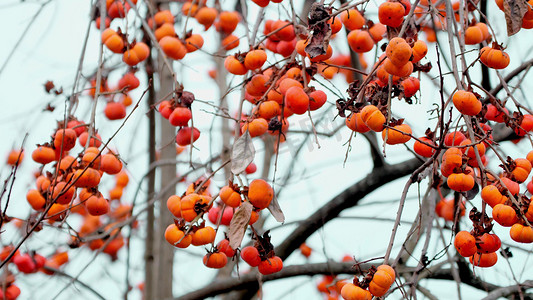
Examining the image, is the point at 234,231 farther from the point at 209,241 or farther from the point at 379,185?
the point at 379,185

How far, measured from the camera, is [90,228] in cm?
392

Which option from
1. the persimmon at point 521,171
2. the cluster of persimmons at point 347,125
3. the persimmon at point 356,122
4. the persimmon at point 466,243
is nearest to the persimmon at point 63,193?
the cluster of persimmons at point 347,125

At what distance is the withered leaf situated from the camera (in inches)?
51.3

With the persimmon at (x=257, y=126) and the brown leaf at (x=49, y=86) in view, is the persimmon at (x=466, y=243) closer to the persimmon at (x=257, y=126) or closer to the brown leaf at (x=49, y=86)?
the persimmon at (x=257, y=126)

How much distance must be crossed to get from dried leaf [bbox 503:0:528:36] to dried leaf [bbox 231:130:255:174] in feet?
1.96

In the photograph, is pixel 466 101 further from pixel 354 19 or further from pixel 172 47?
pixel 172 47

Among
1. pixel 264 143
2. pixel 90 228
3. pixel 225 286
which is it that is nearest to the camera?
pixel 225 286

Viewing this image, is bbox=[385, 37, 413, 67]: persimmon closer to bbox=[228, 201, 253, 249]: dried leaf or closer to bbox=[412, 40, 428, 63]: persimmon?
bbox=[412, 40, 428, 63]: persimmon

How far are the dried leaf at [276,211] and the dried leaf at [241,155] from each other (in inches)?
6.0

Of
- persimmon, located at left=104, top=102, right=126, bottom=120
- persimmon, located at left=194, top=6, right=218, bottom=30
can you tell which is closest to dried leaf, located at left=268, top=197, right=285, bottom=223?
persimmon, located at left=104, top=102, right=126, bottom=120

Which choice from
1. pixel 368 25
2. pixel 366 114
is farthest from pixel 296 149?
pixel 366 114

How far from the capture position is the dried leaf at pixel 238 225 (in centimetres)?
128

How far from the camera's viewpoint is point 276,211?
1.42 meters

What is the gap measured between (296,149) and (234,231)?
184 centimetres
